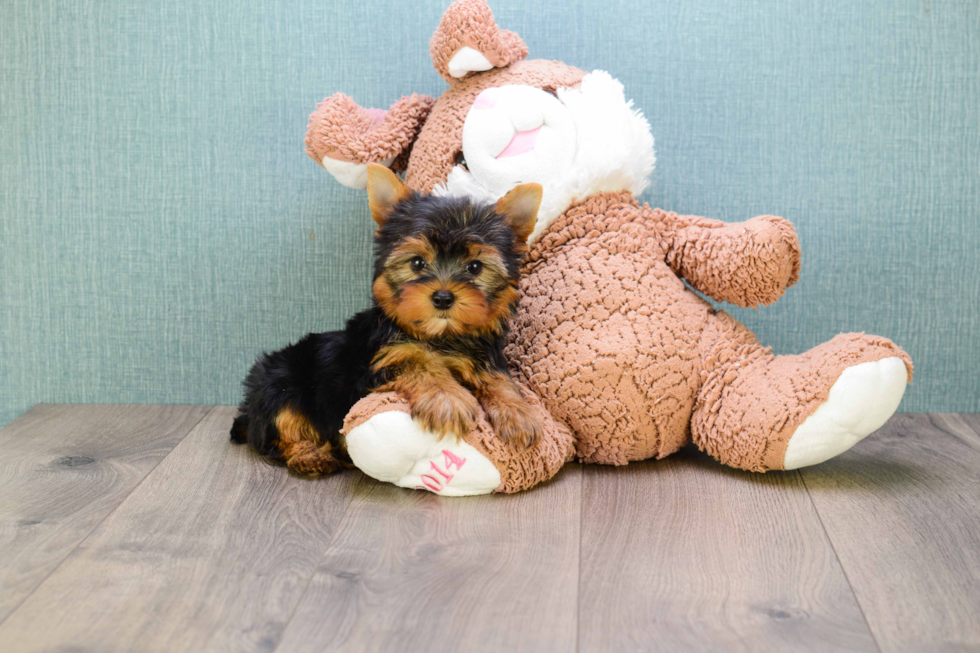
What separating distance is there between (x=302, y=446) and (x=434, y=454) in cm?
38

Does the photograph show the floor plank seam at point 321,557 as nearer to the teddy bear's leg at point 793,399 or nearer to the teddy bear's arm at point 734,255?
the teddy bear's leg at point 793,399

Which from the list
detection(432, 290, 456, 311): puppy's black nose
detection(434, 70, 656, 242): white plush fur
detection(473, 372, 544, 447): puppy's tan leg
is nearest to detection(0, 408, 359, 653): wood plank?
detection(473, 372, 544, 447): puppy's tan leg

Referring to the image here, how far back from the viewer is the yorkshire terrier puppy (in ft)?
5.45

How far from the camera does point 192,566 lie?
152cm

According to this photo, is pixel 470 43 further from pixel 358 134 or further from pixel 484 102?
pixel 358 134

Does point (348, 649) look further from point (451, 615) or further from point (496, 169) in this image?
point (496, 169)

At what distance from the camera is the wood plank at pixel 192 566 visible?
51.6 inches

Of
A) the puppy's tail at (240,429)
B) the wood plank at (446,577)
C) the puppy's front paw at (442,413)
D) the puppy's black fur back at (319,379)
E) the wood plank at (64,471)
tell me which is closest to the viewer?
the wood plank at (446,577)

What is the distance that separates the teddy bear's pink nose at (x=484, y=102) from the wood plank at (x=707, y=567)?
34.2 inches

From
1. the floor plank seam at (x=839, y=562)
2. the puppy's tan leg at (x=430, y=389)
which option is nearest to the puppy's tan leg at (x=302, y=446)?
the puppy's tan leg at (x=430, y=389)

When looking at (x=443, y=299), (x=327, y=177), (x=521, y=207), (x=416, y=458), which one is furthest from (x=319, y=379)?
(x=327, y=177)

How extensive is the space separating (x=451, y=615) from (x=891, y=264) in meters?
1.67

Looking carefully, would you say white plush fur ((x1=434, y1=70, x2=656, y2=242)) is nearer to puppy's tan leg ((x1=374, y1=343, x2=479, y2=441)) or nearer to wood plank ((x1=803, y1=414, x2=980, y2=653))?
puppy's tan leg ((x1=374, y1=343, x2=479, y2=441))

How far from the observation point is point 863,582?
146cm
